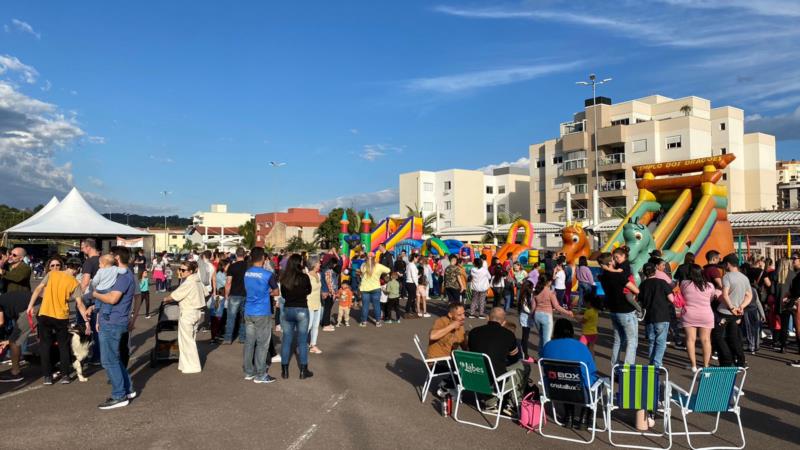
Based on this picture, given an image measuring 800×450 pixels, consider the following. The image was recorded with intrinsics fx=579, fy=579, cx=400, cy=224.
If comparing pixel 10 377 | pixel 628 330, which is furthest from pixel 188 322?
pixel 628 330

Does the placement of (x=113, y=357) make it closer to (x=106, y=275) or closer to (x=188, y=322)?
(x=106, y=275)

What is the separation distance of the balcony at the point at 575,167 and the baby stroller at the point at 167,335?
4483 centimetres

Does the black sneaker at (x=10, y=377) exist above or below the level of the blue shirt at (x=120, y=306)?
below

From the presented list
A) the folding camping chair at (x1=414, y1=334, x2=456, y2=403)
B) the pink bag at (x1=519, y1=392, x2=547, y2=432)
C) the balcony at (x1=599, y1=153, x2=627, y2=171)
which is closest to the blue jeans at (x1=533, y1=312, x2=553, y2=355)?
the folding camping chair at (x1=414, y1=334, x2=456, y2=403)

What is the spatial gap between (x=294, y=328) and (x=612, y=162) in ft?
145

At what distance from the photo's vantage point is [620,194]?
4584 centimetres

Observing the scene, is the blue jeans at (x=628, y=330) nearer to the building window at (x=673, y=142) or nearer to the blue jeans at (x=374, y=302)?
the blue jeans at (x=374, y=302)

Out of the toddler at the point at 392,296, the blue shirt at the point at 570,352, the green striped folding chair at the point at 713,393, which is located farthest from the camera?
the toddler at the point at 392,296

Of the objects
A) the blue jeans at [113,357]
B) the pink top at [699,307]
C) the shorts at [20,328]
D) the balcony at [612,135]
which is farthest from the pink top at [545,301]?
the balcony at [612,135]

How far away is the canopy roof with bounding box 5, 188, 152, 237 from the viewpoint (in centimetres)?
2634

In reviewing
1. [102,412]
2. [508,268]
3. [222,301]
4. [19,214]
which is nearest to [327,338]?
[222,301]

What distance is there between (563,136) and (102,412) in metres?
49.4

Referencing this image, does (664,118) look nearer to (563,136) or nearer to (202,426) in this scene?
(563,136)

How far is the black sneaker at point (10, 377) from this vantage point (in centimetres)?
777
